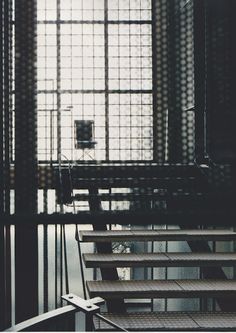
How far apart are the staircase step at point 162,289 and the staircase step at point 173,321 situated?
0.36 feet

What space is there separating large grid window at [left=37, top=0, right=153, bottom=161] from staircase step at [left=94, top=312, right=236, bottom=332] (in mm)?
4898

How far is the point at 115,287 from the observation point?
352 cm

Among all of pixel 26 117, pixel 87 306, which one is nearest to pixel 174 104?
pixel 26 117

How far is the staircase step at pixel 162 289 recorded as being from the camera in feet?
11.1

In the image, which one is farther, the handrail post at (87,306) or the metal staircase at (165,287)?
the metal staircase at (165,287)

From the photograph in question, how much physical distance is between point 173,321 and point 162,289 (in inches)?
11.1

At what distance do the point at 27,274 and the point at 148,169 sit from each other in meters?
1.44

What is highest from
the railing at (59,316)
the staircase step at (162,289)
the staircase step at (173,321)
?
the railing at (59,316)

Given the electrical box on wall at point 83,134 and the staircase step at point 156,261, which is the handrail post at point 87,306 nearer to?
the staircase step at point 156,261

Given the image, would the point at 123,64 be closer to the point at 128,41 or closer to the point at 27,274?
the point at 128,41

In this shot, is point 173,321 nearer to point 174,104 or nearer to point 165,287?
point 165,287

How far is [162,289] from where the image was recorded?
3.41 meters

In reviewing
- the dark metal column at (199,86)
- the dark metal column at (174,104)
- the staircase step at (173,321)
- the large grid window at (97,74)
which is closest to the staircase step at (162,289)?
the staircase step at (173,321)

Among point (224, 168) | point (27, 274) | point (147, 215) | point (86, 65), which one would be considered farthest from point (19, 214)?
point (86, 65)
